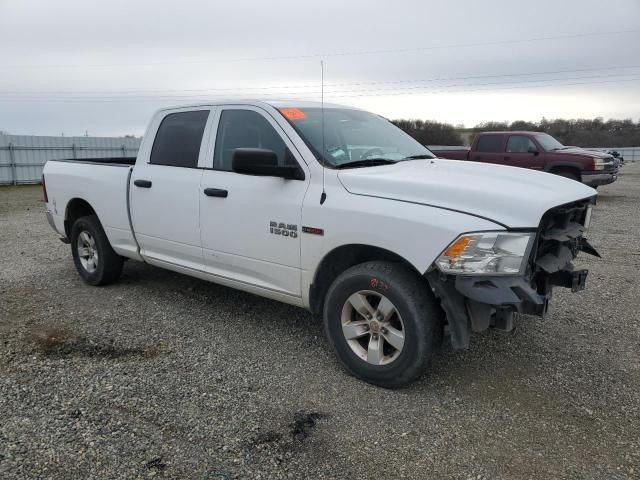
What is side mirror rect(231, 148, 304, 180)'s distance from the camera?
11.9 ft

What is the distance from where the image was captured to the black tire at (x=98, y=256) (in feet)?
18.7

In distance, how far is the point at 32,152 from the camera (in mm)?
24047

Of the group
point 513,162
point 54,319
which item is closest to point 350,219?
point 54,319

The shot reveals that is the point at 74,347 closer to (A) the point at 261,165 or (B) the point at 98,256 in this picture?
(B) the point at 98,256

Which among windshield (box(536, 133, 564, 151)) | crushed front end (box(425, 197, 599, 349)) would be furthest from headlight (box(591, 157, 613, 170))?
crushed front end (box(425, 197, 599, 349))

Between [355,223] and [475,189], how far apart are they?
0.78 metres

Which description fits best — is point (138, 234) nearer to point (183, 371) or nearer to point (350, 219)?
point (183, 371)

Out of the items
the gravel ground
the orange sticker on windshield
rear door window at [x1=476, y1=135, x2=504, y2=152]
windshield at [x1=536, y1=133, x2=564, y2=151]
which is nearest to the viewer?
the gravel ground

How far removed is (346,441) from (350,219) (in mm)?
1370

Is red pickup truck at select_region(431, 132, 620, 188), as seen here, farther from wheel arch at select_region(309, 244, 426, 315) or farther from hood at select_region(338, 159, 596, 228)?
wheel arch at select_region(309, 244, 426, 315)

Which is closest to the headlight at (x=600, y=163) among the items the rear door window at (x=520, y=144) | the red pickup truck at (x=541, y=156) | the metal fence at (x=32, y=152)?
the red pickup truck at (x=541, y=156)

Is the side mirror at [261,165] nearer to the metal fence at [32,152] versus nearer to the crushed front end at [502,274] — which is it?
the crushed front end at [502,274]

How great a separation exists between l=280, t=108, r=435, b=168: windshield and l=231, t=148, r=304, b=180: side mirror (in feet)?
0.74

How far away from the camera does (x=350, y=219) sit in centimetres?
348
